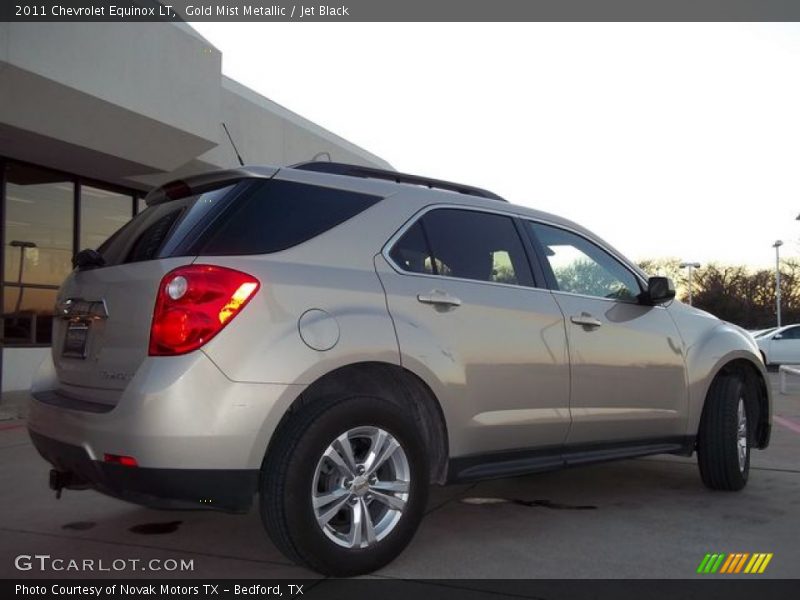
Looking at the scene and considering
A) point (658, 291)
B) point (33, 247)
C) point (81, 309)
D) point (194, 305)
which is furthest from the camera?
point (33, 247)

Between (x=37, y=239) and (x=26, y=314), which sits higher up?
(x=37, y=239)

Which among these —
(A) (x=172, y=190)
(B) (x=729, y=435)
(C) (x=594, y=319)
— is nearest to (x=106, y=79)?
(A) (x=172, y=190)

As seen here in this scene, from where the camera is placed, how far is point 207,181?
3777 mm

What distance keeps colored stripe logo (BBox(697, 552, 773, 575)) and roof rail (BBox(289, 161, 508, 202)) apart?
2.30 meters

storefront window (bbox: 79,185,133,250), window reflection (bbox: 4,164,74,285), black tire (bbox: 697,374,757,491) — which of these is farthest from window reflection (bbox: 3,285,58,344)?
black tire (bbox: 697,374,757,491)

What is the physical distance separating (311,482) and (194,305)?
0.88 metres

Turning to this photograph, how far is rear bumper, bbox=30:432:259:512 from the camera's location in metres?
3.09

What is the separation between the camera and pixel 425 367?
12.2 ft

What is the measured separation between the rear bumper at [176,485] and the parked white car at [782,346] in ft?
79.3

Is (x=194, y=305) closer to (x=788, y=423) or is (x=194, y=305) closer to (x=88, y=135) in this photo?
(x=788, y=423)

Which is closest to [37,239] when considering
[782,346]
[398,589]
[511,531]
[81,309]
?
[81,309]

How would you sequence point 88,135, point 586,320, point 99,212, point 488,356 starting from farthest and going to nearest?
point 99,212 < point 88,135 < point 586,320 < point 488,356

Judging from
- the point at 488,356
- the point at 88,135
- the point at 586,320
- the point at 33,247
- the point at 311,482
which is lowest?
the point at 311,482

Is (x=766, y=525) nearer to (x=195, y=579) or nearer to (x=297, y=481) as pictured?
(x=297, y=481)
